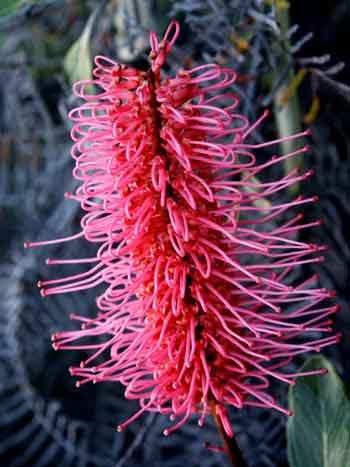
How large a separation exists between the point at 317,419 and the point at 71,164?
72 cm

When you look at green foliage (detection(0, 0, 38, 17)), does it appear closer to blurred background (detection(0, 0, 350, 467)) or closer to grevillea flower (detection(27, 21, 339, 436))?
blurred background (detection(0, 0, 350, 467))

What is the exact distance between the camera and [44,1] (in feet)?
2.07

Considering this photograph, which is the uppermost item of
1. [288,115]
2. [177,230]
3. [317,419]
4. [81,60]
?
[81,60]

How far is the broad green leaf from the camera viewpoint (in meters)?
0.62

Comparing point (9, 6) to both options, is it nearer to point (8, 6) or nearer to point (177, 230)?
point (8, 6)

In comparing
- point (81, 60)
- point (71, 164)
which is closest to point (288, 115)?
point (81, 60)

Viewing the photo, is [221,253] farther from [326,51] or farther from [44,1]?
[326,51]

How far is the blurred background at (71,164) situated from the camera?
0.66 meters

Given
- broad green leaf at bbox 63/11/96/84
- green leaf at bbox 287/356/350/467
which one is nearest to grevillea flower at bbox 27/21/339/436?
green leaf at bbox 287/356/350/467

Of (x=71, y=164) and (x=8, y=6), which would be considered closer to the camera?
(x=8, y=6)

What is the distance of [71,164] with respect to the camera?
1093 mm

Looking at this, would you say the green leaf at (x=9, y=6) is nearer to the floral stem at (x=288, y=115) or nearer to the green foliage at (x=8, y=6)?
the green foliage at (x=8, y=6)

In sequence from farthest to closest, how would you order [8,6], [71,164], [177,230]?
[71,164]
[8,6]
[177,230]

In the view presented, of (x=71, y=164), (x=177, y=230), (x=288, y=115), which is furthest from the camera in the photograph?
(x=71, y=164)
